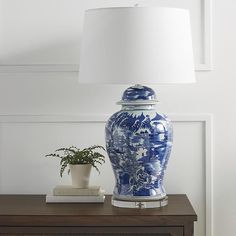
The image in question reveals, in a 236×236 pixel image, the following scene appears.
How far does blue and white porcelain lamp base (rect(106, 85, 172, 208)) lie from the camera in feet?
5.61

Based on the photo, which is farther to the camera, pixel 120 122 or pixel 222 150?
pixel 222 150

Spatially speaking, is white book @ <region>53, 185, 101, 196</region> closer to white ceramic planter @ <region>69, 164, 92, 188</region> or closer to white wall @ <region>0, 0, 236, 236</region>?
white ceramic planter @ <region>69, 164, 92, 188</region>

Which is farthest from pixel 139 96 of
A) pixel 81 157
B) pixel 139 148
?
pixel 81 157

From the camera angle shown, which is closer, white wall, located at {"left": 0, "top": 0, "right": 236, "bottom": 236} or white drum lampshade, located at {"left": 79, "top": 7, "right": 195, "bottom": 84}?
white drum lampshade, located at {"left": 79, "top": 7, "right": 195, "bottom": 84}

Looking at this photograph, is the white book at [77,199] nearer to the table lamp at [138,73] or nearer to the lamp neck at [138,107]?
the table lamp at [138,73]

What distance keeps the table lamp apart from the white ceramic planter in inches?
4.6

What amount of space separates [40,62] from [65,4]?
20cm

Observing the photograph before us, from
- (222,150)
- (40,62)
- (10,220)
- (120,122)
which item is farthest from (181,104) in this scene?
(10,220)

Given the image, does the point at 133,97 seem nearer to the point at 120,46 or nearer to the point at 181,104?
the point at 120,46

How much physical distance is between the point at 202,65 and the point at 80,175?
0.53m

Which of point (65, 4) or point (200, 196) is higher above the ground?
point (65, 4)

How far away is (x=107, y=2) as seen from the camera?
200 cm

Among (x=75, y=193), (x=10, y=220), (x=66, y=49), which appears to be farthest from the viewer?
(x=66, y=49)

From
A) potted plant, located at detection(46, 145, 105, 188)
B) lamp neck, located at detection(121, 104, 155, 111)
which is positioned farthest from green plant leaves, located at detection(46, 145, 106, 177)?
lamp neck, located at detection(121, 104, 155, 111)
